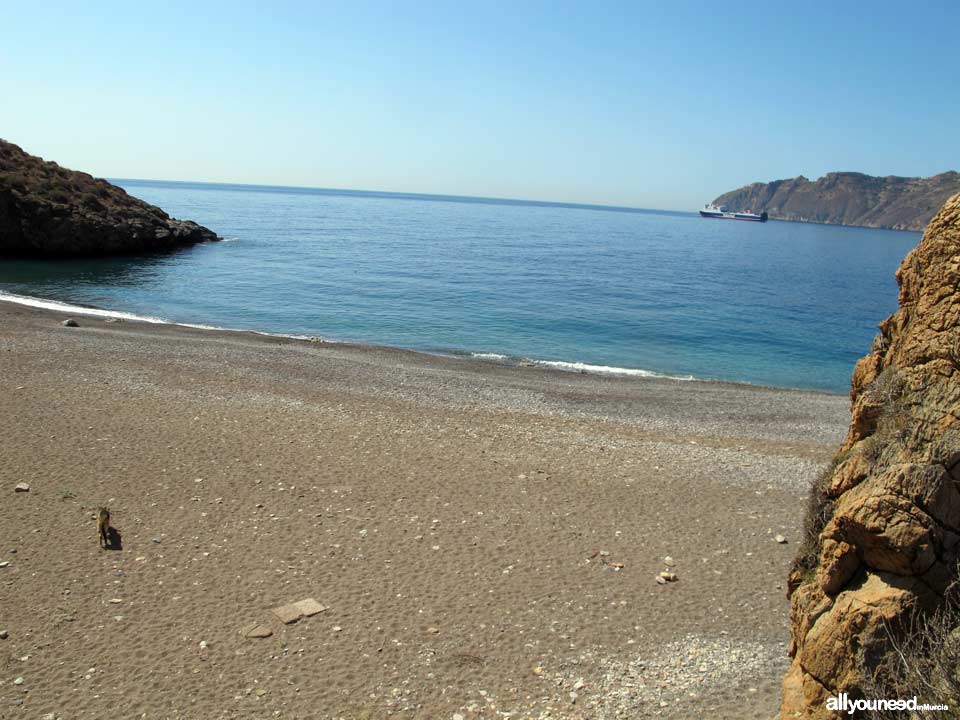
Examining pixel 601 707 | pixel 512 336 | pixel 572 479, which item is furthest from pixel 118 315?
pixel 601 707

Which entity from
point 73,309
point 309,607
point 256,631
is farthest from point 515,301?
point 256,631

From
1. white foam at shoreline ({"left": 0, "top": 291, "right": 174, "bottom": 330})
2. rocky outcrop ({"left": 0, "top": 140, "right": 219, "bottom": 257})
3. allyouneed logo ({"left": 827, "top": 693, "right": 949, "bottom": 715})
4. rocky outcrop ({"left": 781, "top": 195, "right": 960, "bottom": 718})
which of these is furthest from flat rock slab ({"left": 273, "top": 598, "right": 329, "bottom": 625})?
rocky outcrop ({"left": 0, "top": 140, "right": 219, "bottom": 257})

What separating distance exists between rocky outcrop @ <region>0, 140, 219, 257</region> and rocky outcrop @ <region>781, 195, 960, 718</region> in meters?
53.6

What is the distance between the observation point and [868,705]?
4.88m

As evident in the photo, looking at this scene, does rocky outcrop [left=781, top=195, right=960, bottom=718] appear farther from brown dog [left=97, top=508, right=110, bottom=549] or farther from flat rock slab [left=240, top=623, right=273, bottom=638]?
brown dog [left=97, top=508, right=110, bottom=549]

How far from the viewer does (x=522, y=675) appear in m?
7.80

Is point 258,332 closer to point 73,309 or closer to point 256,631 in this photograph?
point 73,309

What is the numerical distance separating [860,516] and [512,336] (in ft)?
94.2

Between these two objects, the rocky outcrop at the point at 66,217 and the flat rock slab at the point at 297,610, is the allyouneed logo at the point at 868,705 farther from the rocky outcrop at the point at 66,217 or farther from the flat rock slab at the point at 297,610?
the rocky outcrop at the point at 66,217

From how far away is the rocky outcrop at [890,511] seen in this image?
5.00 metres

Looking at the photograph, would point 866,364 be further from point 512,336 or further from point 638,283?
point 638,283

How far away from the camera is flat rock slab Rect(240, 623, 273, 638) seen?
823 centimetres

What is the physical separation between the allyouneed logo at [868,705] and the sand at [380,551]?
2315 mm

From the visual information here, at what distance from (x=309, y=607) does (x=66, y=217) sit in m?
49.9
